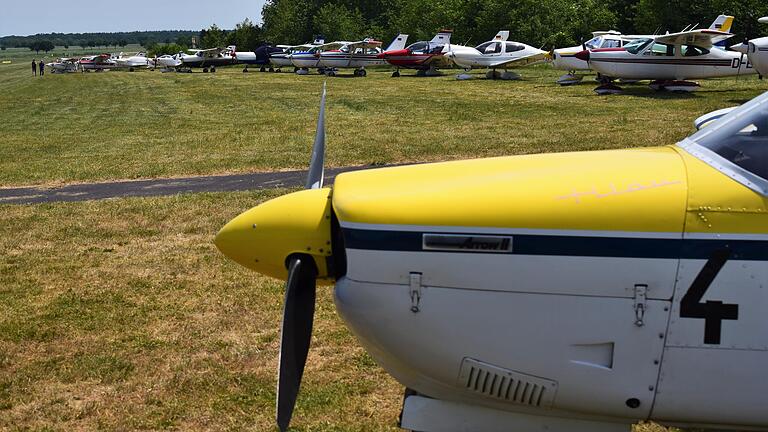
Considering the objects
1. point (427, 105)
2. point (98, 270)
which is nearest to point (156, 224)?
point (98, 270)

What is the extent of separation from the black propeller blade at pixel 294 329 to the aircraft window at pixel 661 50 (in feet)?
77.7

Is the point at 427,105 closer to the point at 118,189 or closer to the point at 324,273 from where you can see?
the point at 118,189

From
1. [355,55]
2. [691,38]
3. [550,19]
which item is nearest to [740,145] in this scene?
[691,38]

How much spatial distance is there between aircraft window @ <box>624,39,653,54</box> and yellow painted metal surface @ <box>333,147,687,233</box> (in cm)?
2323

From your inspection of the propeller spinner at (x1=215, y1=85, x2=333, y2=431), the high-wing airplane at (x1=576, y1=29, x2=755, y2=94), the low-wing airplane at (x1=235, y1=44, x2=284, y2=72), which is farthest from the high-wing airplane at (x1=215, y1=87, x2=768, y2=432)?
the low-wing airplane at (x1=235, y1=44, x2=284, y2=72)

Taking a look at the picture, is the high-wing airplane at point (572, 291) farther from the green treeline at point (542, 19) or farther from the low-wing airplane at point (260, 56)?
the low-wing airplane at point (260, 56)

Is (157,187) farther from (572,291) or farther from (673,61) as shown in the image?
(673,61)

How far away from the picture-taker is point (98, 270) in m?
8.27

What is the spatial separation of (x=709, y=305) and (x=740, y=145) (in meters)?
0.71

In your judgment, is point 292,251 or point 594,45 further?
point 594,45

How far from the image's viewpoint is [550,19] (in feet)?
168

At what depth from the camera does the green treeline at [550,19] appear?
44.8 meters

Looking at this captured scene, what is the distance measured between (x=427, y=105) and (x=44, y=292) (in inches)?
696

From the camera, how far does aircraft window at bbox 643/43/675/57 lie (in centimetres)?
2508
